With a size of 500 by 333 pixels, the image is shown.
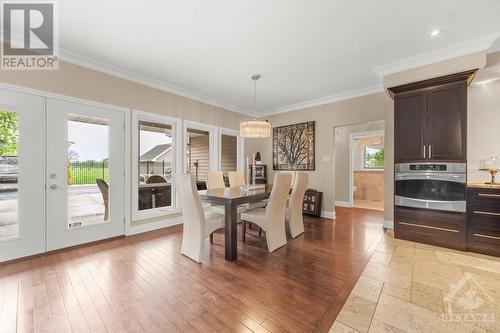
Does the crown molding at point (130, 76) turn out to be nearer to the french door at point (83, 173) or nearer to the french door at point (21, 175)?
the french door at point (83, 173)

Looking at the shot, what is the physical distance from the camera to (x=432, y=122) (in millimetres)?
3051

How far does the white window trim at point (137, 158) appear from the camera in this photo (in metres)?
3.62

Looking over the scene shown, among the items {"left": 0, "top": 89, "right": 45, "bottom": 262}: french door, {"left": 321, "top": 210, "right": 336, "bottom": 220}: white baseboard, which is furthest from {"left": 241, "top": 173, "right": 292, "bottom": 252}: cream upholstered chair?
{"left": 0, "top": 89, "right": 45, "bottom": 262}: french door

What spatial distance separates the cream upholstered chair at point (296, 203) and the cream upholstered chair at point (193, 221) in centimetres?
122

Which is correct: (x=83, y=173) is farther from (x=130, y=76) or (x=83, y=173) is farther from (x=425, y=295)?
(x=425, y=295)

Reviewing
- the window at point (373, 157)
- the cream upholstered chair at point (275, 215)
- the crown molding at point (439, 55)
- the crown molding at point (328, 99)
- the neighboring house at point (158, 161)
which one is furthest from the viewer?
the window at point (373, 157)

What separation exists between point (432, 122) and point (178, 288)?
3974 millimetres

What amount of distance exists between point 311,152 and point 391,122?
173 centimetres

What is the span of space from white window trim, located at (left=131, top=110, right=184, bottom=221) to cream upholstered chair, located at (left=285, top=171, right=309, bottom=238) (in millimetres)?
2338

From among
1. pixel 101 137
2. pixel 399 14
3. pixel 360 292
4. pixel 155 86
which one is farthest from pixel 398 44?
pixel 101 137

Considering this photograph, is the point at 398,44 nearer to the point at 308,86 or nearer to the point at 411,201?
the point at 308,86

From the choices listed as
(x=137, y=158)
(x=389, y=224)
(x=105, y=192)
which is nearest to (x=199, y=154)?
(x=137, y=158)

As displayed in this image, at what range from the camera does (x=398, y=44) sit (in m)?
2.74

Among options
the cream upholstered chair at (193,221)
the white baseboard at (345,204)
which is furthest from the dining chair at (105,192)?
the white baseboard at (345,204)
